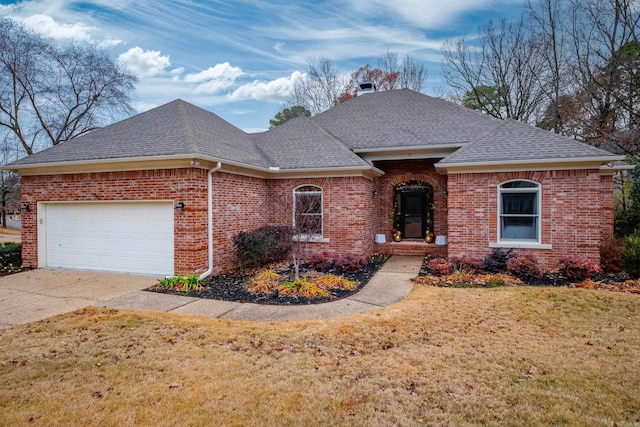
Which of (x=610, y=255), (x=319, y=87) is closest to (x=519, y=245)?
(x=610, y=255)

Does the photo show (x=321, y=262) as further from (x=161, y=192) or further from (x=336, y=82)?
(x=336, y=82)

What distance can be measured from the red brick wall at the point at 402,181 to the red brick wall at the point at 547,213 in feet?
8.90

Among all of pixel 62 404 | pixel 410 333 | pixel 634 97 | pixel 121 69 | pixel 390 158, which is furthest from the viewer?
pixel 121 69

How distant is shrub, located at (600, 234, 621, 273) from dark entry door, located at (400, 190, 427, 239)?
18.1 ft

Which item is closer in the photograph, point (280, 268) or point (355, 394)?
point (355, 394)

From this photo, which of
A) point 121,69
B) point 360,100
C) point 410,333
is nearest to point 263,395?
point 410,333

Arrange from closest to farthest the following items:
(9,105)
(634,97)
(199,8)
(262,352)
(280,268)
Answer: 1. (262,352)
2. (280,268)
3. (199,8)
4. (634,97)
5. (9,105)

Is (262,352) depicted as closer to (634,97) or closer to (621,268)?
(621,268)

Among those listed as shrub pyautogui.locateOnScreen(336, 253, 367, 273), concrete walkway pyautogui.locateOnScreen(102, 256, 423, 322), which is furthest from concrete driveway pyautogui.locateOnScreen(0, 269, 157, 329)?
shrub pyautogui.locateOnScreen(336, 253, 367, 273)

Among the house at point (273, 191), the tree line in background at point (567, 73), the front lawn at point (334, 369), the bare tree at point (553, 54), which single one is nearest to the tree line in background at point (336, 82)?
the tree line in background at point (567, 73)

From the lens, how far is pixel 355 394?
3.88 meters

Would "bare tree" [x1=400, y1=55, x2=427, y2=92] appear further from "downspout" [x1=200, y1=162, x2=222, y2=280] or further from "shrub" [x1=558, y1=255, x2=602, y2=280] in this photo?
"downspout" [x1=200, y1=162, x2=222, y2=280]

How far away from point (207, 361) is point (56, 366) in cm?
182

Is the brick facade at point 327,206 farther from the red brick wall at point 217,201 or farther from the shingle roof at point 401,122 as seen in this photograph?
the shingle roof at point 401,122
